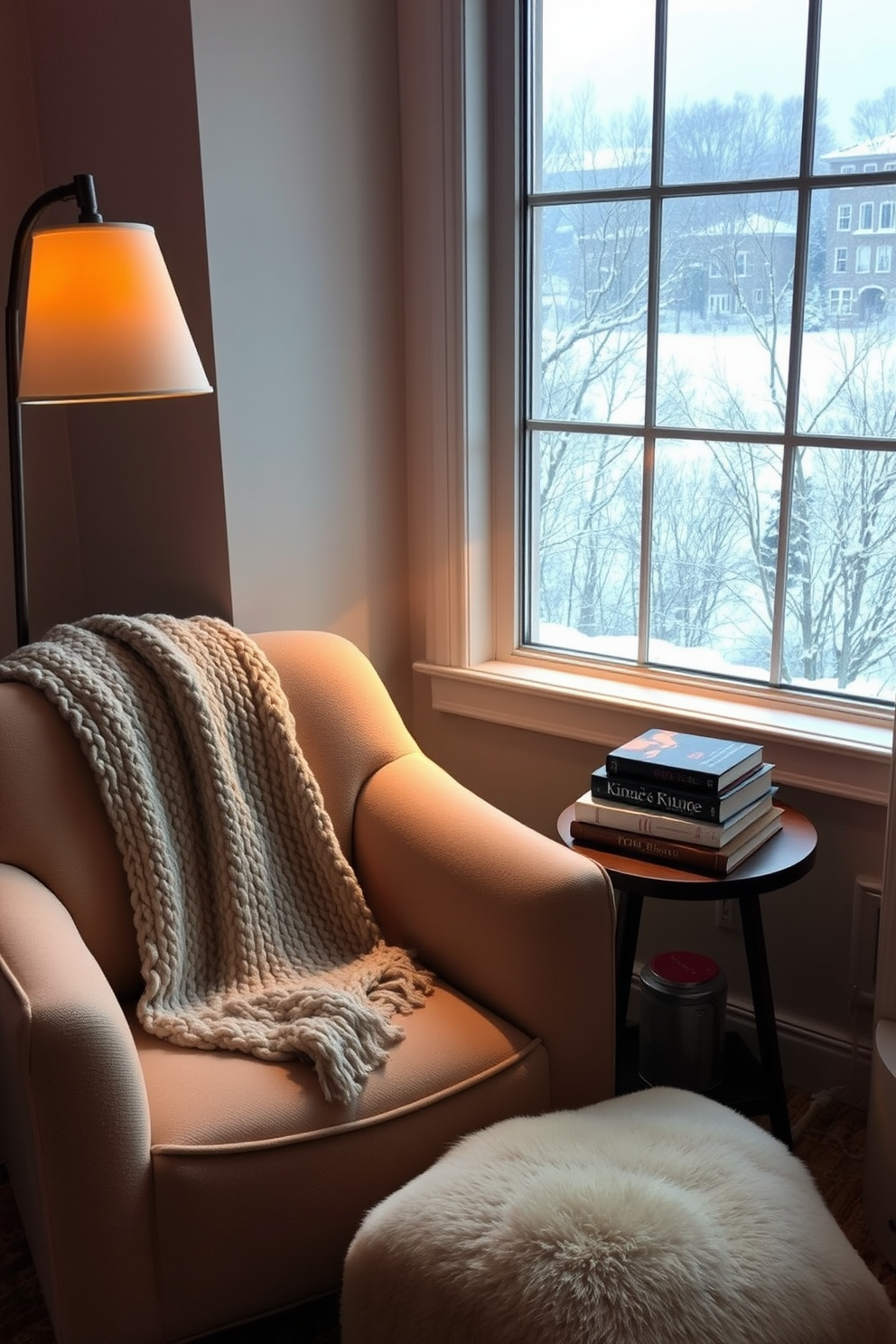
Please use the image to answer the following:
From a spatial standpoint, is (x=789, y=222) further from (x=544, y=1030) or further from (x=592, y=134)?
(x=544, y=1030)

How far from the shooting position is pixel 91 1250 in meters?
1.30

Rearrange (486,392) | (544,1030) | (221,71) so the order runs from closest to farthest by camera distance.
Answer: (544,1030) → (221,71) → (486,392)

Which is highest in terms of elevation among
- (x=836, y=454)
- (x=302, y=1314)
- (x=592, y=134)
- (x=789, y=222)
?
(x=592, y=134)

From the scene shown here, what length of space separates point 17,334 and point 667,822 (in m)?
1.17

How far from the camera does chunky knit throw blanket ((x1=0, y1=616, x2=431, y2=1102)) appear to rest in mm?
1579

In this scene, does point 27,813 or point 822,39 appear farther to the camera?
point 822,39

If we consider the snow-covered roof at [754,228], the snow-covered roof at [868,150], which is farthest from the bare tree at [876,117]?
the snow-covered roof at [754,228]

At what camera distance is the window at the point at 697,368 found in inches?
74.7

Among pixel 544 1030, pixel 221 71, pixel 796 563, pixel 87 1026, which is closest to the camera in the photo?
pixel 87 1026

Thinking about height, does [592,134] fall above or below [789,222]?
above

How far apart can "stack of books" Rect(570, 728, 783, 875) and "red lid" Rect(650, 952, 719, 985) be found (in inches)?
9.8

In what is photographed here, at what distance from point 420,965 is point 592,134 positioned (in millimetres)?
1406

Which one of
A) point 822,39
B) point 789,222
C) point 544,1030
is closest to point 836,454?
point 789,222

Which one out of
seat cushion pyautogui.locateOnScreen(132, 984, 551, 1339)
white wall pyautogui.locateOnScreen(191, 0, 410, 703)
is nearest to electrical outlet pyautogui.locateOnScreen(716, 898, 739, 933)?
seat cushion pyautogui.locateOnScreen(132, 984, 551, 1339)
